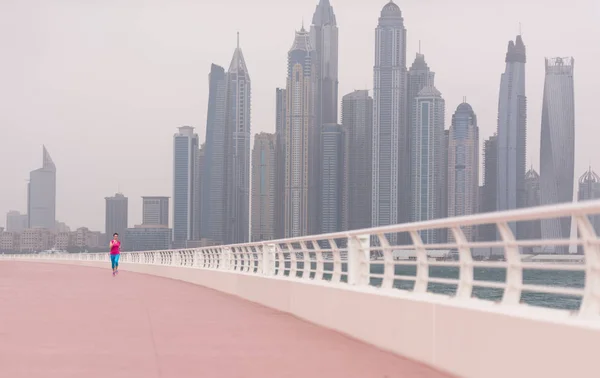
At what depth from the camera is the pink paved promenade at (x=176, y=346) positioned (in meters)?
8.77

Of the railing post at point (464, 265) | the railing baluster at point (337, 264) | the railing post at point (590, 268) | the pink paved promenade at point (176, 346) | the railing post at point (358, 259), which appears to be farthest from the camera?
the railing baluster at point (337, 264)

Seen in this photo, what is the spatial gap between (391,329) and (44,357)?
143 inches

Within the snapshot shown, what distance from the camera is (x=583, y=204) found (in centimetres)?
679

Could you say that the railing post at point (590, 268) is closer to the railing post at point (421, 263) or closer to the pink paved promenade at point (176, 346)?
the pink paved promenade at point (176, 346)

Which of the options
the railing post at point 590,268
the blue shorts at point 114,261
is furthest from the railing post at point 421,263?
the blue shorts at point 114,261

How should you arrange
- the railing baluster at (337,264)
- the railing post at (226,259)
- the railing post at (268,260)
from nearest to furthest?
the railing baluster at (337,264)
the railing post at (268,260)
the railing post at (226,259)

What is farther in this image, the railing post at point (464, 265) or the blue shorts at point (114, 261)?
the blue shorts at point (114, 261)

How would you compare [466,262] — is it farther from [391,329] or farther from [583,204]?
[583,204]

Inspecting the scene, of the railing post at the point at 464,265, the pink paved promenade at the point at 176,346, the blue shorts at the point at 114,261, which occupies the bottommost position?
the pink paved promenade at the point at 176,346

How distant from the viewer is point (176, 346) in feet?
35.6

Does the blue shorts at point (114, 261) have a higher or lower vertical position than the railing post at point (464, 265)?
lower

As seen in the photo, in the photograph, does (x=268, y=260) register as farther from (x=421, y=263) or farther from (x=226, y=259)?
(x=421, y=263)

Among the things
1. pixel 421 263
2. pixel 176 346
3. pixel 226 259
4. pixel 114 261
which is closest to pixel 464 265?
pixel 421 263

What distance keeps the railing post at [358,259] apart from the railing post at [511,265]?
5.30 meters
